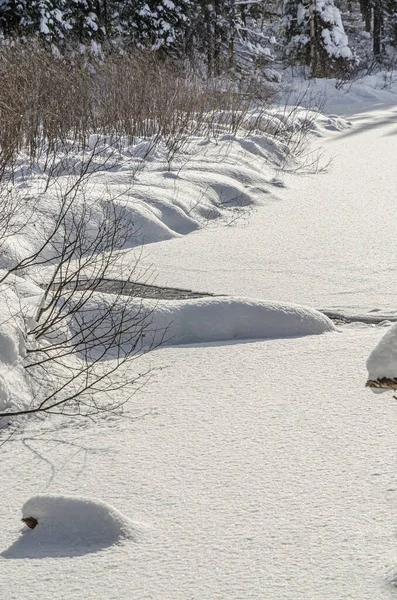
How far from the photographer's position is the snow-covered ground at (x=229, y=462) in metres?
2.22

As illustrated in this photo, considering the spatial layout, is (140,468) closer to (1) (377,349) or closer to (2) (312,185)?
(1) (377,349)

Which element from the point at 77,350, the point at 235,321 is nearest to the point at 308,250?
the point at 235,321

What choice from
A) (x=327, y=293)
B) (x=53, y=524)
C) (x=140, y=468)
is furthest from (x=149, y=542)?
(x=327, y=293)

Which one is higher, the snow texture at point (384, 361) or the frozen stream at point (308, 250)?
the snow texture at point (384, 361)

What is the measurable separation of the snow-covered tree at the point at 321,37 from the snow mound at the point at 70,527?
67.5 ft

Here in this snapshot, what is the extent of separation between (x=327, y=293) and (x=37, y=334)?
6.31 feet

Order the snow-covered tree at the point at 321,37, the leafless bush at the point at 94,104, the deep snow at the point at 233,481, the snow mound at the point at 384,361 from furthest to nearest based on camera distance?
the snow-covered tree at the point at 321,37
the leafless bush at the point at 94,104
the deep snow at the point at 233,481
the snow mound at the point at 384,361

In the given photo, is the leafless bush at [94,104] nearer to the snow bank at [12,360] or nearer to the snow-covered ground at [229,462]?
the snow-covered ground at [229,462]

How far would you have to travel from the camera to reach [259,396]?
3518mm

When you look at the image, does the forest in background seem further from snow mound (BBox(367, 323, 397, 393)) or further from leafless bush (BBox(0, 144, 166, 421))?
snow mound (BBox(367, 323, 397, 393))

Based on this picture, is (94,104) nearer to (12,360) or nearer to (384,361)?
(12,360)

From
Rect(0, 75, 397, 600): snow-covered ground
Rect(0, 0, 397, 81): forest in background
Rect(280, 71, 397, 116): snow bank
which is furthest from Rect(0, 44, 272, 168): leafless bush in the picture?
Rect(280, 71, 397, 116): snow bank

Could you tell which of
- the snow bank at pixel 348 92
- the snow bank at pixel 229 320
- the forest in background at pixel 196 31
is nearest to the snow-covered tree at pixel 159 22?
the forest in background at pixel 196 31

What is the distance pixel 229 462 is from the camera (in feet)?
9.52
